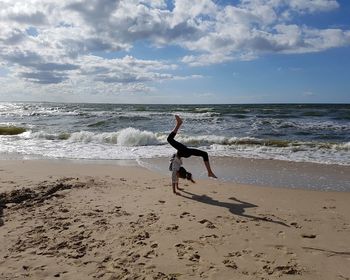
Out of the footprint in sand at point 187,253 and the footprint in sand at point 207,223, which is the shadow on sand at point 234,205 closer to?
the footprint in sand at point 207,223

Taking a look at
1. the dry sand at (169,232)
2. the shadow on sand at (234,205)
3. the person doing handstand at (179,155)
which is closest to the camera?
the dry sand at (169,232)

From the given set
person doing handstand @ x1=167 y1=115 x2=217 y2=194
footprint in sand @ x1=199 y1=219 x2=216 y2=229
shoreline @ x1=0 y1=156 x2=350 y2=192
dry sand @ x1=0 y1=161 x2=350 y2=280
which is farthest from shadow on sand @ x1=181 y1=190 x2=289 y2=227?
shoreline @ x1=0 y1=156 x2=350 y2=192

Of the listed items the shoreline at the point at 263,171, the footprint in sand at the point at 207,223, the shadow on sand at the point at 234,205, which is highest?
the footprint in sand at the point at 207,223

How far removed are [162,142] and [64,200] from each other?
11067 mm

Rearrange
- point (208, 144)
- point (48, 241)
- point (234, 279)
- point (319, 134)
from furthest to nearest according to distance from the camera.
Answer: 1. point (319, 134)
2. point (208, 144)
3. point (48, 241)
4. point (234, 279)

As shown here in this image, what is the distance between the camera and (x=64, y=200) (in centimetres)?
654

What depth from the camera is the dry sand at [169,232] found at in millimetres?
3922

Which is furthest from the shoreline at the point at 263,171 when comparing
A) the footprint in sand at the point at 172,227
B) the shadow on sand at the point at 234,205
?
the footprint in sand at the point at 172,227

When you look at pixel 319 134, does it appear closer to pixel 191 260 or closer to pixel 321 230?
pixel 321 230

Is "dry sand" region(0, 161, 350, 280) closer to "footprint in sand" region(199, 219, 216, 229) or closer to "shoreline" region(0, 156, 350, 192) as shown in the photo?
"footprint in sand" region(199, 219, 216, 229)

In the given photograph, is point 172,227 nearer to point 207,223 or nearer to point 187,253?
point 207,223

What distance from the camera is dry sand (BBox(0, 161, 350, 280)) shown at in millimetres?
3922

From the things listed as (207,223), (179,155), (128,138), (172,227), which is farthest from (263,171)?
(128,138)

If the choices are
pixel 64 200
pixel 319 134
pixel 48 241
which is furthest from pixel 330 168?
pixel 319 134
